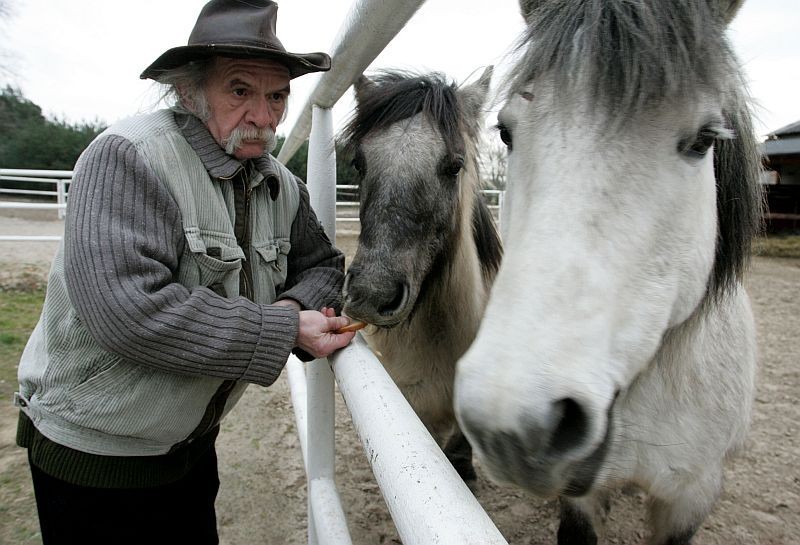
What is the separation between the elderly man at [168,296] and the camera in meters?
1.31

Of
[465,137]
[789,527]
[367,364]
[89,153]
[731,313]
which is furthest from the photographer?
[789,527]

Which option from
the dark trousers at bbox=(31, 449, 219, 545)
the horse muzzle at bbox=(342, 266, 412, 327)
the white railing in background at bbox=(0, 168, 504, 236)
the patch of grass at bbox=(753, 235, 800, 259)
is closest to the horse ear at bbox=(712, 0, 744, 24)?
the white railing in background at bbox=(0, 168, 504, 236)

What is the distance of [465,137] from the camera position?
254 centimetres

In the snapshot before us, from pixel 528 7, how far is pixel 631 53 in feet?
1.54

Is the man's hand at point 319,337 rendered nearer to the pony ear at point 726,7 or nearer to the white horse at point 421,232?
the white horse at point 421,232

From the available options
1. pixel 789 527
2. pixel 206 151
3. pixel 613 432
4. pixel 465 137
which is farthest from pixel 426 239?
pixel 789 527

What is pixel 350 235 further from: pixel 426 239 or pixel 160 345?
pixel 160 345

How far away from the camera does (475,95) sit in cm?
273

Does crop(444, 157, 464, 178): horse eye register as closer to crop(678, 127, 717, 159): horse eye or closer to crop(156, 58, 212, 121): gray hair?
crop(156, 58, 212, 121): gray hair

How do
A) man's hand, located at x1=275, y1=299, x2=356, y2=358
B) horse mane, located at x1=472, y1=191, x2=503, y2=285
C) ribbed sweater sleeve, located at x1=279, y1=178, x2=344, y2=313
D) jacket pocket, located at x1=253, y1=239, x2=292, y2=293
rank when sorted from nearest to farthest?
man's hand, located at x1=275, y1=299, x2=356, y2=358, jacket pocket, located at x1=253, y1=239, x2=292, y2=293, ribbed sweater sleeve, located at x1=279, y1=178, x2=344, y2=313, horse mane, located at x1=472, y1=191, x2=503, y2=285

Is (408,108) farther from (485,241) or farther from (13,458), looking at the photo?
(13,458)

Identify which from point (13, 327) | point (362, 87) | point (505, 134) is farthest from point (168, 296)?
point (13, 327)

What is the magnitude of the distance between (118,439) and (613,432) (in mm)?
1466

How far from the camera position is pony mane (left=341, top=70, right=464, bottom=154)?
2.44 m
